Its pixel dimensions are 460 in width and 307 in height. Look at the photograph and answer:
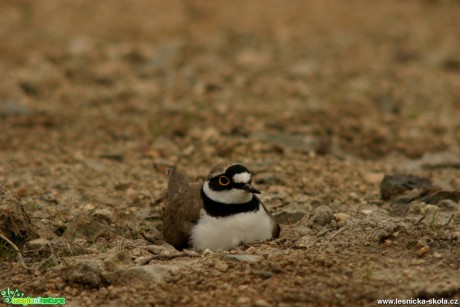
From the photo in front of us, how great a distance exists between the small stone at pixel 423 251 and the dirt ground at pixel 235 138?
0.03 meters

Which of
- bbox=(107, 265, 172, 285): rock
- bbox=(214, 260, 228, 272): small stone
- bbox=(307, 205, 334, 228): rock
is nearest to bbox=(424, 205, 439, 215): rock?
bbox=(307, 205, 334, 228): rock

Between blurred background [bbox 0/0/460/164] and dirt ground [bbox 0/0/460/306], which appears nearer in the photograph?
dirt ground [bbox 0/0/460/306]

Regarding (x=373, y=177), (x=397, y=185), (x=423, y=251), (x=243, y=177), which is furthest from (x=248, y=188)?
(x=373, y=177)

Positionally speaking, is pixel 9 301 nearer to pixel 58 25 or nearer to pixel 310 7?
pixel 58 25

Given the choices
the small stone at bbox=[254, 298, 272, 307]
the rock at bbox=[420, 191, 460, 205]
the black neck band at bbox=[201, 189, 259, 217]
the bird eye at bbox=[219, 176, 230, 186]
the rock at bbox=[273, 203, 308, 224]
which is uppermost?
the bird eye at bbox=[219, 176, 230, 186]

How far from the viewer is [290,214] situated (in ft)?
24.9

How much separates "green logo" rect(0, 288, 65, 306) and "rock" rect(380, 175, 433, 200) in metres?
3.76

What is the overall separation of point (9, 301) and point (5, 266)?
2.40ft

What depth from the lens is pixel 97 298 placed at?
5637mm

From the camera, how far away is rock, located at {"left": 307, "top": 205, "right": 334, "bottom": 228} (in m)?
7.11

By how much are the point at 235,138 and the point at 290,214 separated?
2595mm

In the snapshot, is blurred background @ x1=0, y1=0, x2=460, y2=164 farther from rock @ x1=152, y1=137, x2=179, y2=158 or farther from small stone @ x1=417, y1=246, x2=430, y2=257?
small stone @ x1=417, y1=246, x2=430, y2=257

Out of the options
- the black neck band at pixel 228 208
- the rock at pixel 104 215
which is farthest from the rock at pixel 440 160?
the rock at pixel 104 215

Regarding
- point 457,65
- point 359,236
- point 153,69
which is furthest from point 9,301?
point 457,65
